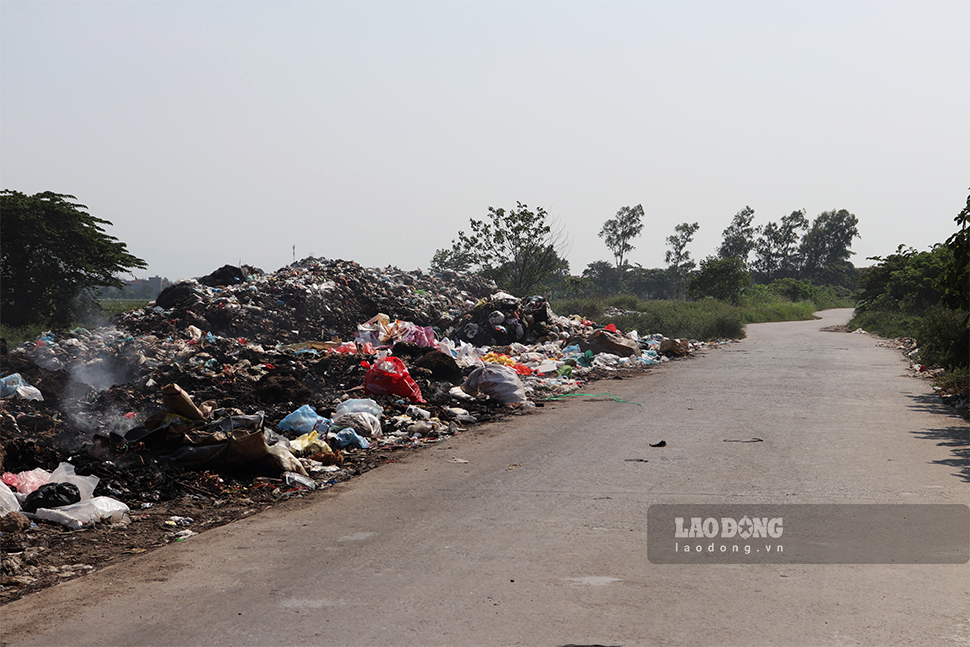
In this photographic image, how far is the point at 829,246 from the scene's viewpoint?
7831 cm

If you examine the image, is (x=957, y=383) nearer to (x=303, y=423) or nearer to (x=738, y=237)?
(x=303, y=423)

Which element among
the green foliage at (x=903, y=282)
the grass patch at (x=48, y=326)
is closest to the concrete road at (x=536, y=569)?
the grass patch at (x=48, y=326)

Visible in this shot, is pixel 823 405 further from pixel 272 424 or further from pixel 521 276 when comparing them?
pixel 521 276

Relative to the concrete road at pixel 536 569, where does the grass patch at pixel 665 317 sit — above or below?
above

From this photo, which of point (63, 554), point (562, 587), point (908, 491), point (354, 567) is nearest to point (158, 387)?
point (63, 554)

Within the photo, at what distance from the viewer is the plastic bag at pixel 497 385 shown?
1055 centimetres

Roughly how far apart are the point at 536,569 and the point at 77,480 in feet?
12.2

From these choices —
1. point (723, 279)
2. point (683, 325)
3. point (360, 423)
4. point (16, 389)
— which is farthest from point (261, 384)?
point (723, 279)

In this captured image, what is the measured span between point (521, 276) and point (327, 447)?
23.7 m

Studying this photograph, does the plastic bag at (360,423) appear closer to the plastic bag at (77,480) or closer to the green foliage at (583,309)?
the plastic bag at (77,480)

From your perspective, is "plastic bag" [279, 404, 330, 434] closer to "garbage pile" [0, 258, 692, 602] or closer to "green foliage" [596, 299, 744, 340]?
"garbage pile" [0, 258, 692, 602]

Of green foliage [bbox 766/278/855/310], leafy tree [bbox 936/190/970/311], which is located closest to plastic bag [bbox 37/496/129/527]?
leafy tree [bbox 936/190/970/311]

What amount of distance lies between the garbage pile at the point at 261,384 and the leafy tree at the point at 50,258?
10.5ft

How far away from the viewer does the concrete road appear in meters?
3.24
